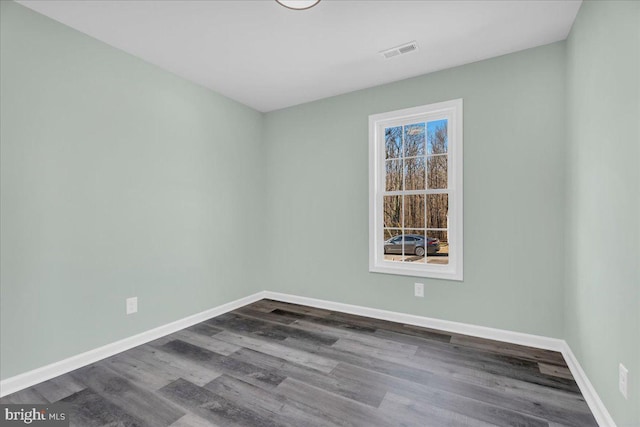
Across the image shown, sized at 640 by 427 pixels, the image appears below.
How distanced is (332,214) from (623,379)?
2691 mm

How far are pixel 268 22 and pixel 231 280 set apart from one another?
9.07 feet

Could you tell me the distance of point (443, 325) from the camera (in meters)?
2.97

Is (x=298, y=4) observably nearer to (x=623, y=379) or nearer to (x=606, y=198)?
(x=606, y=198)

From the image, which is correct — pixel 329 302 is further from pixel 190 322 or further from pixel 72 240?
pixel 72 240

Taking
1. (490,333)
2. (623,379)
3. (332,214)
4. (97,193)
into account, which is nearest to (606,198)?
(623,379)

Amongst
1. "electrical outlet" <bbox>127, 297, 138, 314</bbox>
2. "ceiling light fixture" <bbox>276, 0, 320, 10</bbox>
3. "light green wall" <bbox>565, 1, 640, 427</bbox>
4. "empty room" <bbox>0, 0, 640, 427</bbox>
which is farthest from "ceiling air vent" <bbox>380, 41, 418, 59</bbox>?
"electrical outlet" <bbox>127, 297, 138, 314</bbox>

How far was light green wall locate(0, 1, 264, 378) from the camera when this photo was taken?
2.02 meters

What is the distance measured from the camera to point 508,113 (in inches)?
106

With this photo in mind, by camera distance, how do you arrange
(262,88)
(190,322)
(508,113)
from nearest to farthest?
(508,113)
(190,322)
(262,88)

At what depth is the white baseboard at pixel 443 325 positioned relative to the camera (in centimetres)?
256

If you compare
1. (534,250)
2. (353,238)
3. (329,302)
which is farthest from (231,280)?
(534,250)

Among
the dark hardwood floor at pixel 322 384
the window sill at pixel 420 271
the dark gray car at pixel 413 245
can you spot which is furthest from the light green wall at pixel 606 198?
the dark gray car at pixel 413 245

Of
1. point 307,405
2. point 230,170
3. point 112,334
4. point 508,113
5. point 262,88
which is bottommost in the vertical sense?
point 307,405

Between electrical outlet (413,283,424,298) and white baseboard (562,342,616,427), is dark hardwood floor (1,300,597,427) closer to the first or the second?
white baseboard (562,342,616,427)
